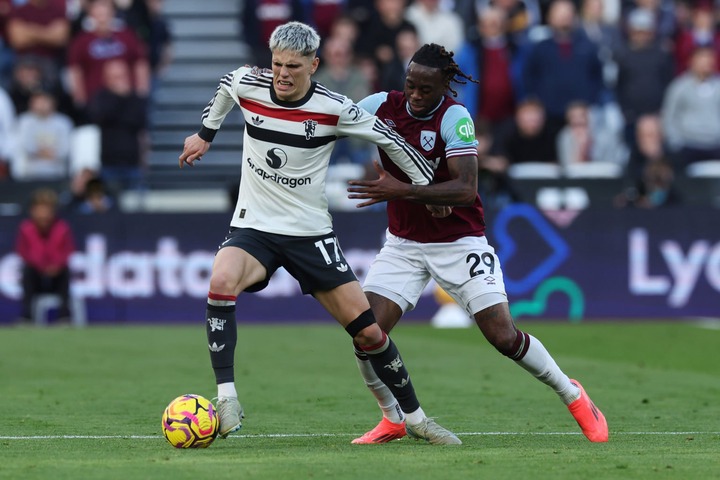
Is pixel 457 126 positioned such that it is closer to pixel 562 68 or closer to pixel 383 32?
pixel 562 68

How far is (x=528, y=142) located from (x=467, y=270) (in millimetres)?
11949

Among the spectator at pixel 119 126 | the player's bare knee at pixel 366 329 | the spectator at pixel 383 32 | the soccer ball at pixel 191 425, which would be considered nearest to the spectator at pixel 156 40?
the spectator at pixel 119 126

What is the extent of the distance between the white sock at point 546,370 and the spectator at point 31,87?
522 inches

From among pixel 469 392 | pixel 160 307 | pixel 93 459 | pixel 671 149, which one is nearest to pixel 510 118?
pixel 671 149

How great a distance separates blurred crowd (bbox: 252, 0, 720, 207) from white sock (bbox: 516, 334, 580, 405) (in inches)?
438

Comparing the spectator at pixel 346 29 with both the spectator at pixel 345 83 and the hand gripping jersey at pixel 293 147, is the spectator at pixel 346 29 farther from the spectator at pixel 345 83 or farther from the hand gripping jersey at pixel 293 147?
the hand gripping jersey at pixel 293 147

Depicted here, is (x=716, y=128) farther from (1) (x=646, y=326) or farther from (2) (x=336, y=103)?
(2) (x=336, y=103)

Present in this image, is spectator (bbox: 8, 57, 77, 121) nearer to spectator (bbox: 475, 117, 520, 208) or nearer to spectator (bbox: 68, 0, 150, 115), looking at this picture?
spectator (bbox: 68, 0, 150, 115)

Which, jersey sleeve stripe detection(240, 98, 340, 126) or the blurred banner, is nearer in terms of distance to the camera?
jersey sleeve stripe detection(240, 98, 340, 126)

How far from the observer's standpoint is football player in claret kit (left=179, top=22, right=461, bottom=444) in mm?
8312

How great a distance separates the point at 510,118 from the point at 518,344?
12.8 metres

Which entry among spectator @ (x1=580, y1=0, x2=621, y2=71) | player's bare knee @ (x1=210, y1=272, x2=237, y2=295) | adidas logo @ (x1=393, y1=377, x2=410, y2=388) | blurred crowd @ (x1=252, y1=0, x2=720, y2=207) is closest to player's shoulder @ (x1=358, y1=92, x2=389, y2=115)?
player's bare knee @ (x1=210, y1=272, x2=237, y2=295)

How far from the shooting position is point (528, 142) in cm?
2066

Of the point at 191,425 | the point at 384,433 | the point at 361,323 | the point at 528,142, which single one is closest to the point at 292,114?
the point at 361,323
